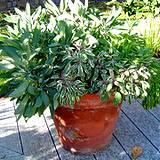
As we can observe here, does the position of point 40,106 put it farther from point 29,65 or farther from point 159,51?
point 159,51

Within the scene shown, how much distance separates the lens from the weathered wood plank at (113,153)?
306 cm

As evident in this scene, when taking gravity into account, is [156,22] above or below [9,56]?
below

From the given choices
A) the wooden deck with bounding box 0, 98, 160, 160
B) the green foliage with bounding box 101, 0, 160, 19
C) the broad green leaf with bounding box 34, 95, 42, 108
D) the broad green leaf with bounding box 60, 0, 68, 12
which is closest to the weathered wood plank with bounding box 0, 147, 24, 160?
the wooden deck with bounding box 0, 98, 160, 160

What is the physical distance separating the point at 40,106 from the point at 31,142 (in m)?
0.71

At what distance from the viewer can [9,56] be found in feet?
8.84

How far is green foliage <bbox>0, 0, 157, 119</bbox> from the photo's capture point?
8.76 feet

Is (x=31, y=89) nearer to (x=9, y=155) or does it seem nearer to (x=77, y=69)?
(x=77, y=69)

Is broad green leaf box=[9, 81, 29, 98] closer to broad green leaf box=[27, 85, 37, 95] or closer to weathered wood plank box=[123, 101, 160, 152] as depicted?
broad green leaf box=[27, 85, 37, 95]

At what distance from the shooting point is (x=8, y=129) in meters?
3.55

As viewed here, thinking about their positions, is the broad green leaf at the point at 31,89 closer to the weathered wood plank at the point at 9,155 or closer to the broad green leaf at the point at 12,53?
the broad green leaf at the point at 12,53

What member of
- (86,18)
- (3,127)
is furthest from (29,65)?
(3,127)

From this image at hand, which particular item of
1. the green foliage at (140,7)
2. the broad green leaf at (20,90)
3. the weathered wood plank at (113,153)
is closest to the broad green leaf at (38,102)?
Answer: the broad green leaf at (20,90)

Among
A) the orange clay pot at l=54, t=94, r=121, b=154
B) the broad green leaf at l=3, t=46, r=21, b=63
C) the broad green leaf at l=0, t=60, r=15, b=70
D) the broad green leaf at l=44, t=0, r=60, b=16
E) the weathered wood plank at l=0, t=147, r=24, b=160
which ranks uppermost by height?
the broad green leaf at l=44, t=0, r=60, b=16

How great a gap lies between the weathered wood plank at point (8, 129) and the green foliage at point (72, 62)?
0.66 m
